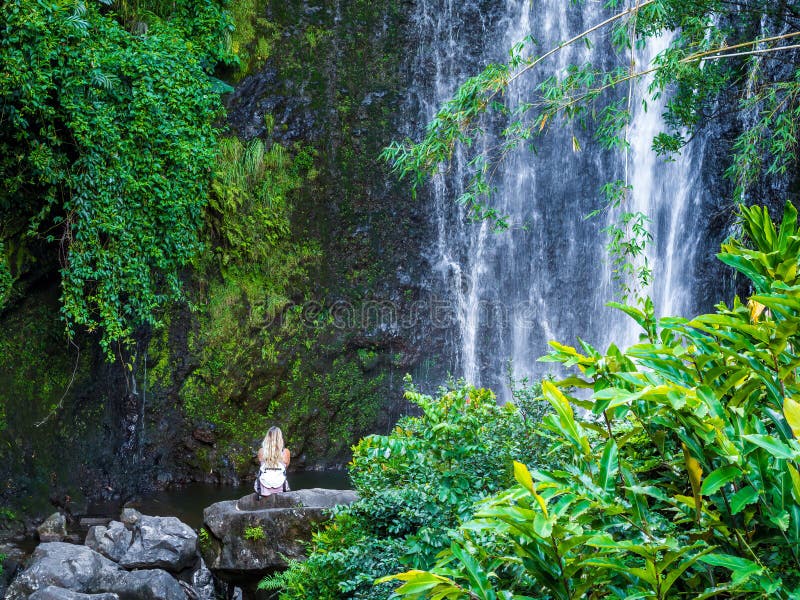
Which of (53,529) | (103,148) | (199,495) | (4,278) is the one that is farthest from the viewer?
(199,495)

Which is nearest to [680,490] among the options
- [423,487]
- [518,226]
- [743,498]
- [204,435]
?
[743,498]

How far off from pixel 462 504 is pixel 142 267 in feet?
25.5

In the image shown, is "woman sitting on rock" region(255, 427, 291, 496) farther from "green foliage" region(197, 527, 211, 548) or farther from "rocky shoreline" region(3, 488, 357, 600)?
"green foliage" region(197, 527, 211, 548)

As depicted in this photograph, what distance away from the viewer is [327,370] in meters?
14.5

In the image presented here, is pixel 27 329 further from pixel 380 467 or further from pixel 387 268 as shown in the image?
pixel 380 467

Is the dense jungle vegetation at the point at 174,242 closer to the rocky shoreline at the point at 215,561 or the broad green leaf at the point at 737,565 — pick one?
the rocky shoreline at the point at 215,561

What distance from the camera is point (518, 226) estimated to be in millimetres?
15445

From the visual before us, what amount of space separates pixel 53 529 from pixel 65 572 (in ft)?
8.72

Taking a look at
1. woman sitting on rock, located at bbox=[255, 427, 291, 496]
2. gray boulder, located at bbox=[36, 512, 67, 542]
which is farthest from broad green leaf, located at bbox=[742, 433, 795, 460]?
gray boulder, located at bbox=[36, 512, 67, 542]

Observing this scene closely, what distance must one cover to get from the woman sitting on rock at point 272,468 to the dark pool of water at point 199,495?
252cm

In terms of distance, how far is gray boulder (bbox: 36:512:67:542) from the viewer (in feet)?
32.7

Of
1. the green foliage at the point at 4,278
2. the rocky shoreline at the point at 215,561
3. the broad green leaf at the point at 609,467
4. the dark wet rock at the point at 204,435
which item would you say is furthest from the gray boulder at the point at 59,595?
the broad green leaf at the point at 609,467

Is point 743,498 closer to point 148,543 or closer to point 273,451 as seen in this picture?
→ point 273,451

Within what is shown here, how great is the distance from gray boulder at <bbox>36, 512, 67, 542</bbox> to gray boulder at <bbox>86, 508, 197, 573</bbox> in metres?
1.36
